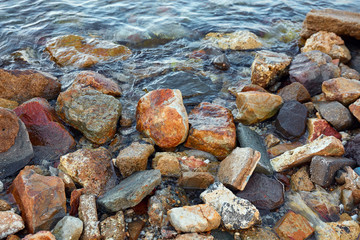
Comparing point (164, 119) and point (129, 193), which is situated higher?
point (164, 119)

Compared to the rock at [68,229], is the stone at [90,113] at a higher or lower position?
higher

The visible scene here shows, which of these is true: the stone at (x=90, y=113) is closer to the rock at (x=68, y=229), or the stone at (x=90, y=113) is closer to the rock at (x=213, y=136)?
the rock at (x=213, y=136)

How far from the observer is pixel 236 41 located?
6660 millimetres

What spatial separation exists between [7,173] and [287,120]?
3501mm

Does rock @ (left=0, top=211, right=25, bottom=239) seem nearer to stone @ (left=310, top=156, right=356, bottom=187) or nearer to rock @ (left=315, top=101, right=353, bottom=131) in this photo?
stone @ (left=310, top=156, right=356, bottom=187)

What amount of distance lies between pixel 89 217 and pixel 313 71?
401cm

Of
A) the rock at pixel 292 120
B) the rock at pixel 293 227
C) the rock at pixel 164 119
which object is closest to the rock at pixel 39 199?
the rock at pixel 164 119

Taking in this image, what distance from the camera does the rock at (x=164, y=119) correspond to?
369 cm

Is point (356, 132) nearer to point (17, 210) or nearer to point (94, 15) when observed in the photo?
point (17, 210)

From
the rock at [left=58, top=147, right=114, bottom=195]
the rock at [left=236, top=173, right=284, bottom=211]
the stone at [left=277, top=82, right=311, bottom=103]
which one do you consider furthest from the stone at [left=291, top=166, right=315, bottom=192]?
the rock at [left=58, top=147, right=114, bottom=195]

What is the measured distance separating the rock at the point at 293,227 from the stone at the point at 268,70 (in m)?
2.61

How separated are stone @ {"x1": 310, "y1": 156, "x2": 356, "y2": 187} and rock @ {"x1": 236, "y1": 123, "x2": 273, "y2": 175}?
0.47m

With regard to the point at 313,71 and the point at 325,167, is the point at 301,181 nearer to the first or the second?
the point at 325,167

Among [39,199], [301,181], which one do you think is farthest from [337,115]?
[39,199]
